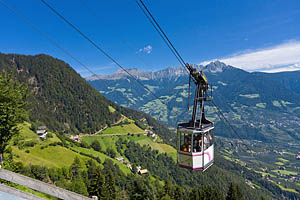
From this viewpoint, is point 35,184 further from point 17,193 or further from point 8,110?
point 8,110

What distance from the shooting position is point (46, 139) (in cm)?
9819

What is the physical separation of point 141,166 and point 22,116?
443 ft

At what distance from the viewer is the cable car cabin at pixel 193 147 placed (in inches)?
651

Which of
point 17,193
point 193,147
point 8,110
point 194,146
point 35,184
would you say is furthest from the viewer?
point 8,110

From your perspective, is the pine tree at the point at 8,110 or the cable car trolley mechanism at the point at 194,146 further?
the pine tree at the point at 8,110

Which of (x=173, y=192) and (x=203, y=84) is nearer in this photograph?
(x=203, y=84)

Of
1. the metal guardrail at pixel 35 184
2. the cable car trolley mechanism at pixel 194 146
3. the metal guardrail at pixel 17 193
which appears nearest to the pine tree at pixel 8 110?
the cable car trolley mechanism at pixel 194 146

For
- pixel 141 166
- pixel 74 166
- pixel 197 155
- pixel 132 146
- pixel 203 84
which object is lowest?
pixel 141 166

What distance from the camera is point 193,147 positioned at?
1672 centimetres

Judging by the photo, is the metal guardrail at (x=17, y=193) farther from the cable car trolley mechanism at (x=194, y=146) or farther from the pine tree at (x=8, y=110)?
the pine tree at (x=8, y=110)

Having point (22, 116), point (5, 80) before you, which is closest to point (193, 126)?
point (22, 116)

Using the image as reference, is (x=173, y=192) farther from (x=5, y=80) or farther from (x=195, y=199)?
(x=5, y=80)

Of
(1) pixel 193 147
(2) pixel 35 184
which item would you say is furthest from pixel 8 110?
(1) pixel 193 147

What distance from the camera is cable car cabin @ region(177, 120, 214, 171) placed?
54.2ft
